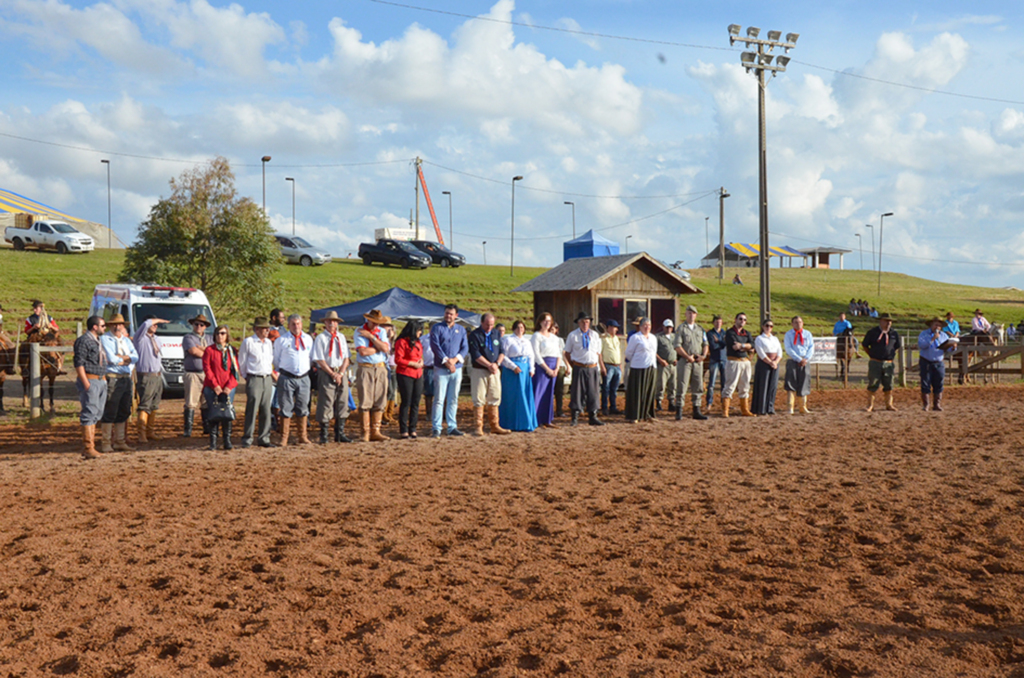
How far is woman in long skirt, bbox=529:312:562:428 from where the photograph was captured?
13.4 m

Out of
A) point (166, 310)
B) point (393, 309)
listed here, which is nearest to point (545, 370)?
point (393, 309)

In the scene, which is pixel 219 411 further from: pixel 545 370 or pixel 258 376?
pixel 545 370

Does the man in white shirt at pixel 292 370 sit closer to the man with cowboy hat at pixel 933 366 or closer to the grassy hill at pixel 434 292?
the man with cowboy hat at pixel 933 366

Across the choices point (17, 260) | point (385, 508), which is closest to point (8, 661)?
point (385, 508)

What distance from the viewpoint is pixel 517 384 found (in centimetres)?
1283

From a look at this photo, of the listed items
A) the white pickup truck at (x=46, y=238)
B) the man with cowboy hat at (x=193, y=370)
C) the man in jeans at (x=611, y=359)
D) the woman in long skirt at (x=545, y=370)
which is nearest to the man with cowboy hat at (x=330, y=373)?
the man with cowboy hat at (x=193, y=370)

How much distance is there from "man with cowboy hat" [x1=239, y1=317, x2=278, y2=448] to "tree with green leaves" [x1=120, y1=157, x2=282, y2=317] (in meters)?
13.6

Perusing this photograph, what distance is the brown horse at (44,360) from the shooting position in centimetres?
1451

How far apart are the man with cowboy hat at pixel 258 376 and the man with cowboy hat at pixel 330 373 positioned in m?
0.64

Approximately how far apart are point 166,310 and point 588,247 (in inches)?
723

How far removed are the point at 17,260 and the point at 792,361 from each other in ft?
122

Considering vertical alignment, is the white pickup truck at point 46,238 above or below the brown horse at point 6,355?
above

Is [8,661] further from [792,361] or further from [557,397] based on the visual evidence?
[792,361]

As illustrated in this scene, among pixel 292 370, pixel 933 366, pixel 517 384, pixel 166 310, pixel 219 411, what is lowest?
pixel 219 411
